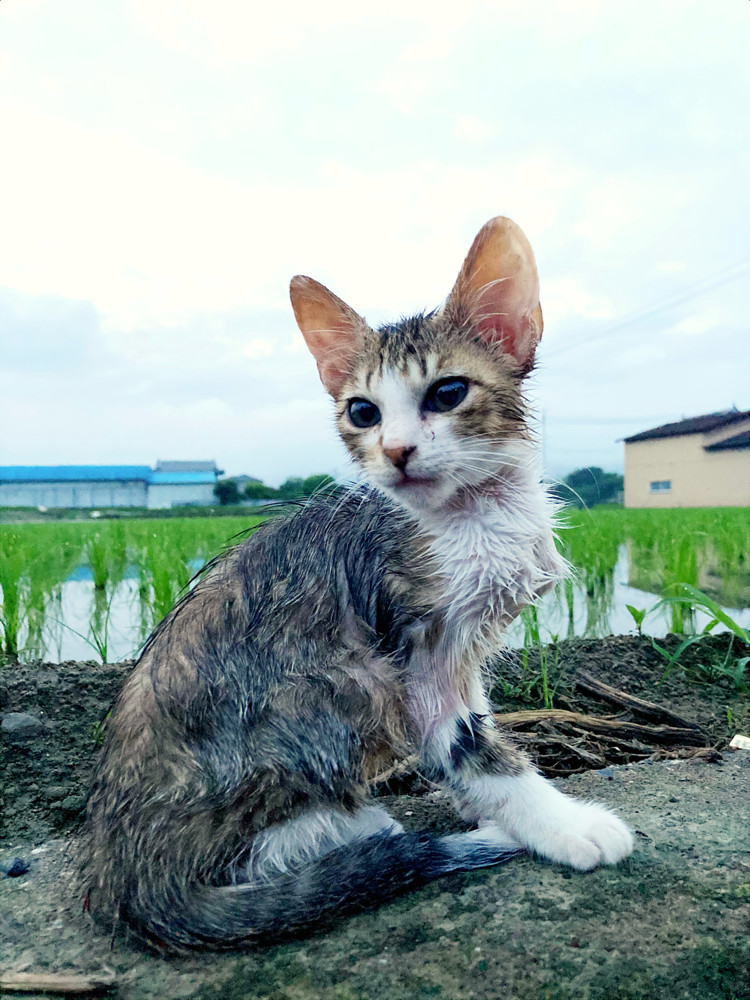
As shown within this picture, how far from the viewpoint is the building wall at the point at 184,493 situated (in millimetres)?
1466

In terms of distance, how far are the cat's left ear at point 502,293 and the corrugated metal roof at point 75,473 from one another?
2.62 feet

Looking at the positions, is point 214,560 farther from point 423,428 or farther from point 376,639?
point 423,428

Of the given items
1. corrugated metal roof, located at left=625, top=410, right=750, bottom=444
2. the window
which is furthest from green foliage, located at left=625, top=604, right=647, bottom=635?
corrugated metal roof, located at left=625, top=410, right=750, bottom=444

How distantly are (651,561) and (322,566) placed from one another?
4.19 feet

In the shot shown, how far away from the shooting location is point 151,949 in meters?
0.99

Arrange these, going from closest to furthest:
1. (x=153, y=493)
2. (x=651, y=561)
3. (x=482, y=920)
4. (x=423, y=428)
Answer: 1. (x=482, y=920)
2. (x=423, y=428)
3. (x=153, y=493)
4. (x=651, y=561)

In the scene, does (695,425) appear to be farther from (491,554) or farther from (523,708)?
→ (523,708)

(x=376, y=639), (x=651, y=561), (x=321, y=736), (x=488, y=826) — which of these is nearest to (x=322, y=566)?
(x=376, y=639)

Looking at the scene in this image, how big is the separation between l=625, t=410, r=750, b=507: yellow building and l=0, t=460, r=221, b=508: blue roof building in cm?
92

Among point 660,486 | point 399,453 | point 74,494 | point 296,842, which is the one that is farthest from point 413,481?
point 74,494

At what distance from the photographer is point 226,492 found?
1446 millimetres

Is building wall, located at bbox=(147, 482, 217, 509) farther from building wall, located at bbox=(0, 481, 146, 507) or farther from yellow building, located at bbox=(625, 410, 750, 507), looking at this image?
yellow building, located at bbox=(625, 410, 750, 507)

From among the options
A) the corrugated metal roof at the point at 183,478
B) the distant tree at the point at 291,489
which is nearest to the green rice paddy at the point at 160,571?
the corrugated metal roof at the point at 183,478

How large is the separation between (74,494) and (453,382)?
1.01 m
